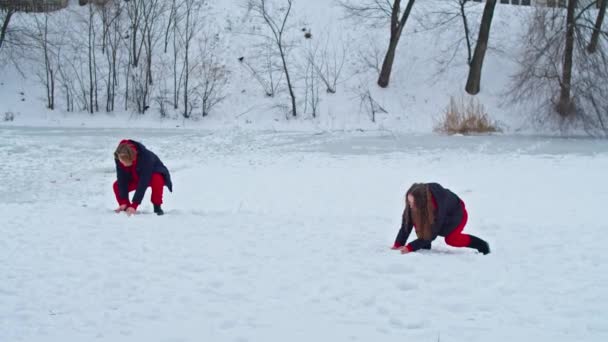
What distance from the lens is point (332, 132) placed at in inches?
1026

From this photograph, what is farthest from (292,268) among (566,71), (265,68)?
(265,68)

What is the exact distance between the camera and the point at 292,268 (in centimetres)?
576

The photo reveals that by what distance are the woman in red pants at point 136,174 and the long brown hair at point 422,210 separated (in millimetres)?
3985

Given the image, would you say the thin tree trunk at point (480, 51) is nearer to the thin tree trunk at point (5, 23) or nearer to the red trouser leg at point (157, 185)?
the thin tree trunk at point (5, 23)

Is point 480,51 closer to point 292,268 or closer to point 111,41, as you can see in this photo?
point 111,41

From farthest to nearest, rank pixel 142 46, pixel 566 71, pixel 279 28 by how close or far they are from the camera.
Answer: pixel 279 28 < pixel 142 46 < pixel 566 71

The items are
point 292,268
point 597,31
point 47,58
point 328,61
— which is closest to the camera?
point 292,268

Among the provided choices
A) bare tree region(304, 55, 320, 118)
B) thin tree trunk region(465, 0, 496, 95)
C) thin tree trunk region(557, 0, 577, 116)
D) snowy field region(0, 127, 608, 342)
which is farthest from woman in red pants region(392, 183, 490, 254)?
thin tree trunk region(465, 0, 496, 95)

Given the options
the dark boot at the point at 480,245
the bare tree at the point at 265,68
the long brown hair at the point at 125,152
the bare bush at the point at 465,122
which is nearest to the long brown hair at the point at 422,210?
the dark boot at the point at 480,245

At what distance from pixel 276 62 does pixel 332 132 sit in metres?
7.27

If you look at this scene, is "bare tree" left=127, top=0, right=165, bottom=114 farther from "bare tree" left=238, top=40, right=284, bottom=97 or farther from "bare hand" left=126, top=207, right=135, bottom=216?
"bare hand" left=126, top=207, right=135, bottom=216

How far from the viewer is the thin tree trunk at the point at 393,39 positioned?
29.0 metres

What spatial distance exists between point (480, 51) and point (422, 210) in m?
23.2

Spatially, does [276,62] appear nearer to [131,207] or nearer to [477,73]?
[477,73]
